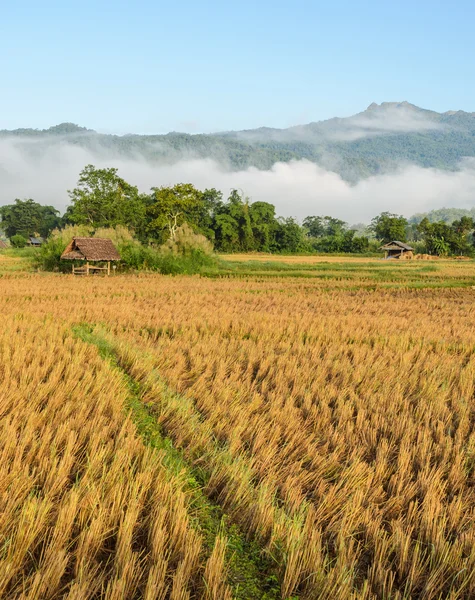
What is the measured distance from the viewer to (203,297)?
15922 mm

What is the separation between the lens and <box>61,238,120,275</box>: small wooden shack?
91.4 feet

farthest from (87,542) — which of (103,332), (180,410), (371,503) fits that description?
(103,332)

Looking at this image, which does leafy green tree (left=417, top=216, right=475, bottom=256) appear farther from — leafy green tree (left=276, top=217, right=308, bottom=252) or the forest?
leafy green tree (left=276, top=217, right=308, bottom=252)

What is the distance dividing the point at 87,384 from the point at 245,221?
210 ft

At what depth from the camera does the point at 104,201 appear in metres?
49.2

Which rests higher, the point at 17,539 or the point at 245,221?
the point at 245,221

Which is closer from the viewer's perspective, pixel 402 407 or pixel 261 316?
pixel 402 407

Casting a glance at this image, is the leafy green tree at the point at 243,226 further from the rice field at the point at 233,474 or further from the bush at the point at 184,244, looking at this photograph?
the rice field at the point at 233,474

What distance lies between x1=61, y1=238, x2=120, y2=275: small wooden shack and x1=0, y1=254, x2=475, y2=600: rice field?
21459 mm

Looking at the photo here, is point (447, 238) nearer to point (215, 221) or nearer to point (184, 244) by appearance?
point (215, 221)

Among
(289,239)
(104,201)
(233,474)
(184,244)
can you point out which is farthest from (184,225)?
(289,239)

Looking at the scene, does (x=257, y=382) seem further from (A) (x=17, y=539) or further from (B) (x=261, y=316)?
(B) (x=261, y=316)

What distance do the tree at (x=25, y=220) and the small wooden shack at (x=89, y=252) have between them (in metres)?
69.9

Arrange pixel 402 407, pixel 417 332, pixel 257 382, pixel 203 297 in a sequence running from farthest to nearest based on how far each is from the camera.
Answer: pixel 203 297
pixel 417 332
pixel 257 382
pixel 402 407
